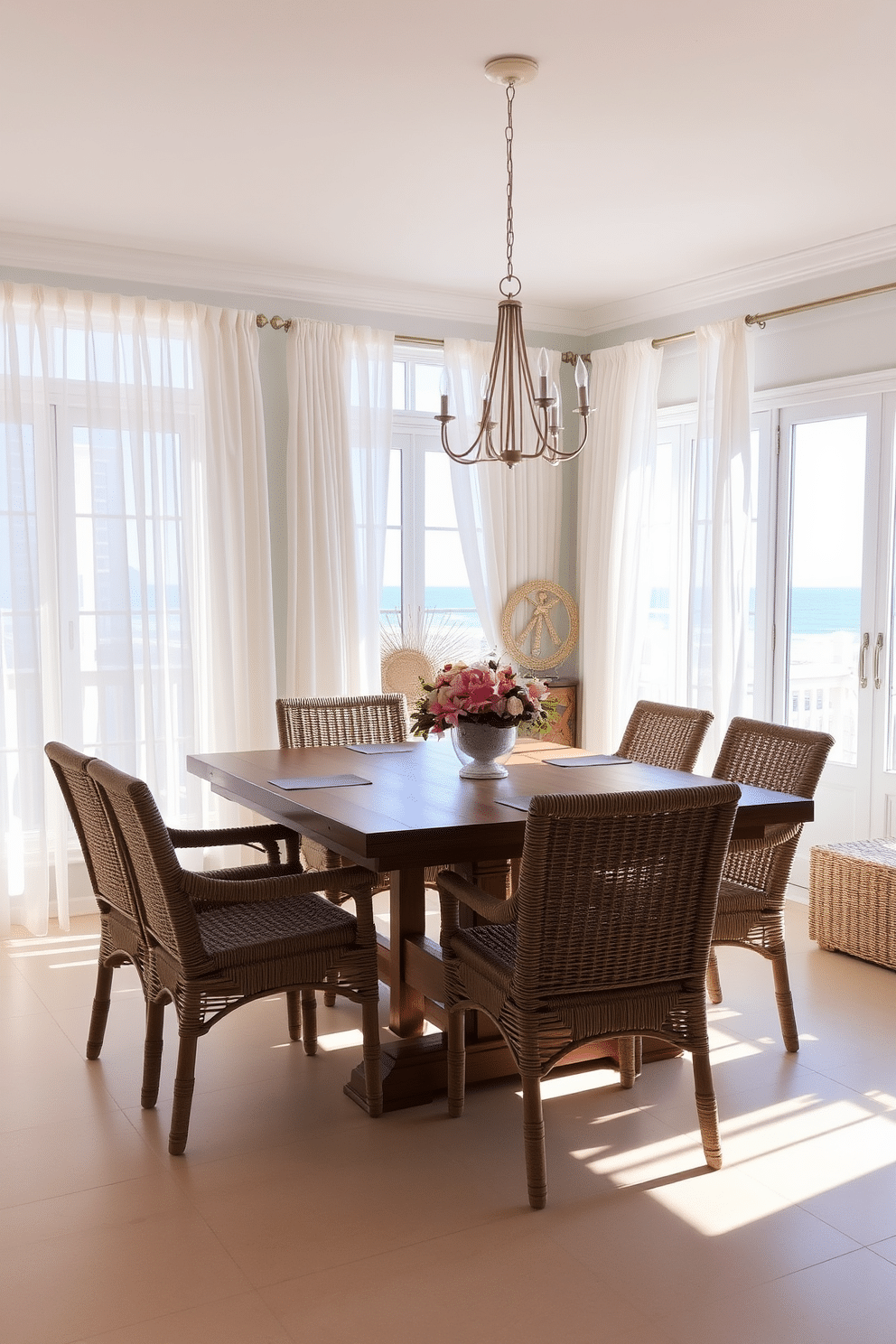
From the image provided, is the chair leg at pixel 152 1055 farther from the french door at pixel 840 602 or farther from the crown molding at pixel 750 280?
the crown molding at pixel 750 280

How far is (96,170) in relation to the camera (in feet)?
13.3

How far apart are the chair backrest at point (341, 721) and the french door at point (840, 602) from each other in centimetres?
186

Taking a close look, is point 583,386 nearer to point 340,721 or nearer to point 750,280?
point 340,721

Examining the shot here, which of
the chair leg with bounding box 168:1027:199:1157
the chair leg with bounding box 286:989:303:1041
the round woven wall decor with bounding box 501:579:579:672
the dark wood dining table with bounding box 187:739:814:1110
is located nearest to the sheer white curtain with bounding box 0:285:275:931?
the dark wood dining table with bounding box 187:739:814:1110

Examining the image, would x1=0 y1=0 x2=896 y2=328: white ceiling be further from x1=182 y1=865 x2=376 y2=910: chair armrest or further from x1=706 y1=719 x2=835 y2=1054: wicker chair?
x1=182 y1=865 x2=376 y2=910: chair armrest

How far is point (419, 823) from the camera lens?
9.25ft

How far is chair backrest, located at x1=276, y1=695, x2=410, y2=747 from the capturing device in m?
4.43

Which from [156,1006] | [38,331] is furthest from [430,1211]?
[38,331]

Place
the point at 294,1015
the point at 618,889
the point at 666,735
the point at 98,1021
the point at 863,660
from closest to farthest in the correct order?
1. the point at 618,889
2. the point at 98,1021
3. the point at 294,1015
4. the point at 666,735
5. the point at 863,660

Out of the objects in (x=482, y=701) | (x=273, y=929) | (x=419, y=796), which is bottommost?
(x=273, y=929)

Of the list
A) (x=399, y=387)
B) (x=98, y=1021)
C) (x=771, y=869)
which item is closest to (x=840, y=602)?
(x=771, y=869)

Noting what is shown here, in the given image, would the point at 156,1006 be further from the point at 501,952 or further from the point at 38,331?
the point at 38,331

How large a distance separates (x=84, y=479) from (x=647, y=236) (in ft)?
8.26

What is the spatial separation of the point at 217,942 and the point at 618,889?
3.36 feet
